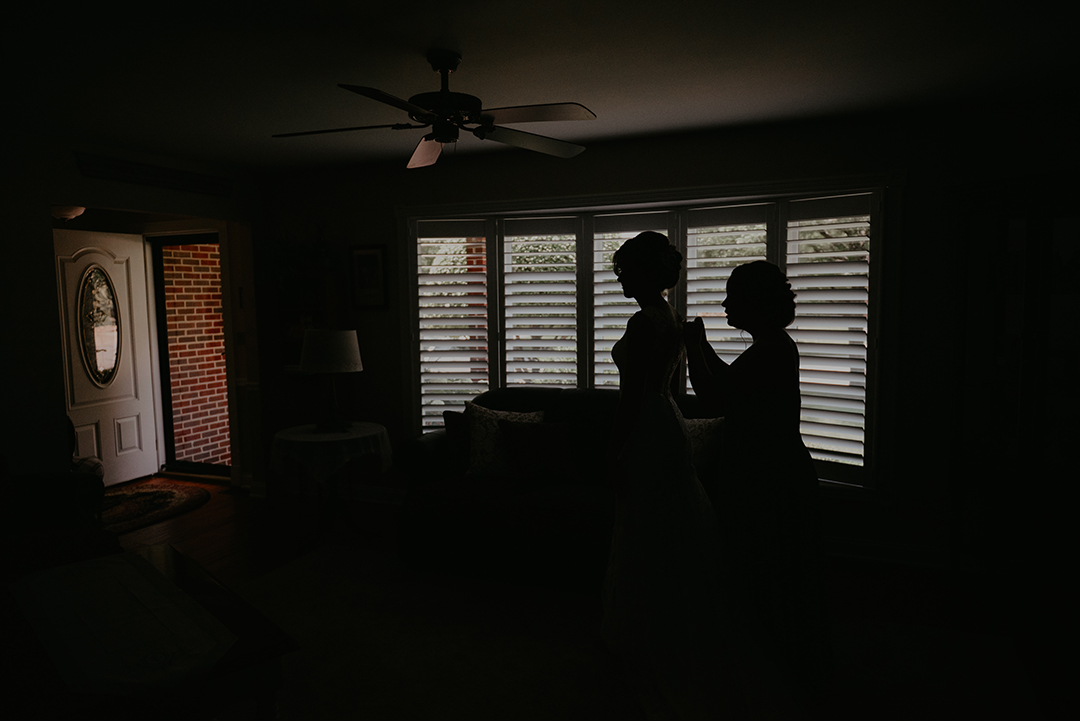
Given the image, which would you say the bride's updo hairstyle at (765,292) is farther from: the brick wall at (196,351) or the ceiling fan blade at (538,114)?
the brick wall at (196,351)

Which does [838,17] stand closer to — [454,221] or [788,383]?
[788,383]

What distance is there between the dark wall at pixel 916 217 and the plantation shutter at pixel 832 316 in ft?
0.42

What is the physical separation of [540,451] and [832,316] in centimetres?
176

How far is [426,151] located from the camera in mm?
2725

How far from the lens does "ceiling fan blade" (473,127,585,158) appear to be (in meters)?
2.45

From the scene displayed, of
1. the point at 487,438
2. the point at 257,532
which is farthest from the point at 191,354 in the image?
the point at 487,438

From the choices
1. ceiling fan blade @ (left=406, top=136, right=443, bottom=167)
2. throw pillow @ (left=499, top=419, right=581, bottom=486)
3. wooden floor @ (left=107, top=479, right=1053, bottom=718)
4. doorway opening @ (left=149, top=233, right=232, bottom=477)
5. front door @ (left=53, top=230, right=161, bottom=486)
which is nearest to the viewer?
ceiling fan blade @ (left=406, top=136, right=443, bottom=167)

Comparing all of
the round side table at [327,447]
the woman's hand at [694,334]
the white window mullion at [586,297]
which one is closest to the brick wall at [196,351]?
the round side table at [327,447]

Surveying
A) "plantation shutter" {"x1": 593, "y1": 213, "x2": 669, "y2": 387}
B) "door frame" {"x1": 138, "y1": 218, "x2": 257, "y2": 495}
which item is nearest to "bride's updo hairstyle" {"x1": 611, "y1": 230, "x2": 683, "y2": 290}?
"plantation shutter" {"x1": 593, "y1": 213, "x2": 669, "y2": 387}

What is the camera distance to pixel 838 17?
2215mm

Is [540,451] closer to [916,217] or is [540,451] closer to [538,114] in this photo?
[538,114]

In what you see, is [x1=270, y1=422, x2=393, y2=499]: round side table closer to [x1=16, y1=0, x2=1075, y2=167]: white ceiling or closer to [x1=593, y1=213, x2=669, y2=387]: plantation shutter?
[x1=593, y1=213, x2=669, y2=387]: plantation shutter

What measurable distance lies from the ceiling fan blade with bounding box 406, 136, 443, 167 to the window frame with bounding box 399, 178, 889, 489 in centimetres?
152

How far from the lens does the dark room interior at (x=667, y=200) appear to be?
2.30 m
